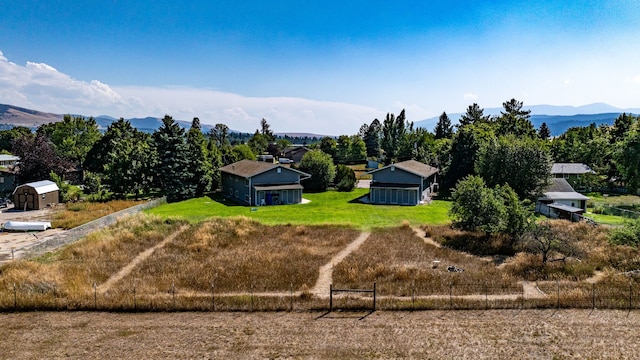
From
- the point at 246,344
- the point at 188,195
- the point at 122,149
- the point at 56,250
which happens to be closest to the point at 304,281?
the point at 246,344

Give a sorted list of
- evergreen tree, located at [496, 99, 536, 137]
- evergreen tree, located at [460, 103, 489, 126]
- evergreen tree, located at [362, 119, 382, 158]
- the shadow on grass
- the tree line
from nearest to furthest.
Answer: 1. the shadow on grass
2. the tree line
3. evergreen tree, located at [496, 99, 536, 137]
4. evergreen tree, located at [460, 103, 489, 126]
5. evergreen tree, located at [362, 119, 382, 158]

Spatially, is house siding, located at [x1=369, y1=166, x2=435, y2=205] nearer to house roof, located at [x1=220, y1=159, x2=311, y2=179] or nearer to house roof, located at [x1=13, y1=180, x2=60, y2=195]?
house roof, located at [x1=220, y1=159, x2=311, y2=179]

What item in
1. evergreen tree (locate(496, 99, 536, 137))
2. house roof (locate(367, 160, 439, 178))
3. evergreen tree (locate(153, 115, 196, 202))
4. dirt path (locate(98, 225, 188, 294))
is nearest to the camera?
dirt path (locate(98, 225, 188, 294))

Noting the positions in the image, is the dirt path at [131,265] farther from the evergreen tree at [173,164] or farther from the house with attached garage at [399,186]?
the house with attached garage at [399,186]

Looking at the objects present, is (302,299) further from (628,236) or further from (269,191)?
(269,191)

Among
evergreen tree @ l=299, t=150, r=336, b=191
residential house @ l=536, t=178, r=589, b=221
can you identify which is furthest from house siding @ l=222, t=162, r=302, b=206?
residential house @ l=536, t=178, r=589, b=221

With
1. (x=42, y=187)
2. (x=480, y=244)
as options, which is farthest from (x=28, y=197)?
(x=480, y=244)

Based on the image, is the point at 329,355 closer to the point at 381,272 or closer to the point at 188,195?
the point at 381,272
